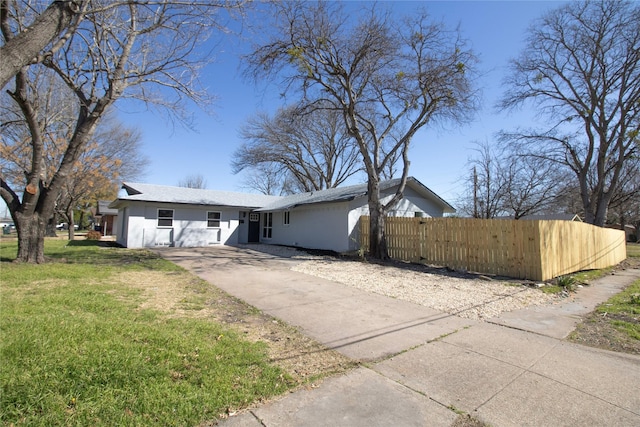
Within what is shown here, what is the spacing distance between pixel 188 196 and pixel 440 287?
16582 mm

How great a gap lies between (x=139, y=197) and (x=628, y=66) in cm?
2892

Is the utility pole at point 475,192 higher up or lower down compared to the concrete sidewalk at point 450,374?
higher up

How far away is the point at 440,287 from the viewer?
790 centimetres

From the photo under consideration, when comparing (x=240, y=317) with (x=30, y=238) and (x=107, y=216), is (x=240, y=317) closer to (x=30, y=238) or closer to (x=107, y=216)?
(x=30, y=238)

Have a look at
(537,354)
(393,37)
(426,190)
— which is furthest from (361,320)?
(426,190)

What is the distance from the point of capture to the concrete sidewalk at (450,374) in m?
2.56

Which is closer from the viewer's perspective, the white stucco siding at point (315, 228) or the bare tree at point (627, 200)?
the white stucco siding at point (315, 228)

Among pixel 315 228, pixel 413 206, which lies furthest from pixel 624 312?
pixel 315 228

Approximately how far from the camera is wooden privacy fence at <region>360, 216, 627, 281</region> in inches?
348

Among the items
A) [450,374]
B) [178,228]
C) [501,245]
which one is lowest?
[450,374]

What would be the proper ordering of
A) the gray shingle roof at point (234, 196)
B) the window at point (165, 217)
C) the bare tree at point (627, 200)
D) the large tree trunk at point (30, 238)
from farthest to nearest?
the bare tree at point (627, 200)
the window at point (165, 217)
the gray shingle roof at point (234, 196)
the large tree trunk at point (30, 238)

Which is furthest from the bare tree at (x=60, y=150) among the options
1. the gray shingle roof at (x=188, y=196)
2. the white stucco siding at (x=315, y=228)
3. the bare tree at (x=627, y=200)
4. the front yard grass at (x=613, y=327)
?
the bare tree at (x=627, y=200)

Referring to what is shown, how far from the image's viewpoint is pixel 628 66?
59.1 feet

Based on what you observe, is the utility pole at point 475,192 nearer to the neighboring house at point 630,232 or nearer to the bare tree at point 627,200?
the bare tree at point 627,200
